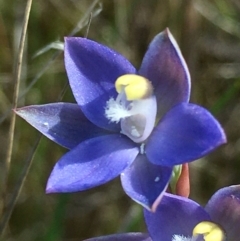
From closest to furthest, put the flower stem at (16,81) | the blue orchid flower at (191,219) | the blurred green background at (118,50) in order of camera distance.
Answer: the blue orchid flower at (191,219) → the flower stem at (16,81) → the blurred green background at (118,50)

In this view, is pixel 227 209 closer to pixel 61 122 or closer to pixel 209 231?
pixel 209 231

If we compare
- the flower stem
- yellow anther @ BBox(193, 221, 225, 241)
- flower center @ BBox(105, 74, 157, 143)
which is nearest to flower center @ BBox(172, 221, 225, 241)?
yellow anther @ BBox(193, 221, 225, 241)

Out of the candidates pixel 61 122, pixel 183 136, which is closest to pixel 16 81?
pixel 61 122

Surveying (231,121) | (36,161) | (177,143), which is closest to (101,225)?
(36,161)

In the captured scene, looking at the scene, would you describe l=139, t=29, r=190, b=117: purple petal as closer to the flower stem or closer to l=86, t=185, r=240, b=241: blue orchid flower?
l=86, t=185, r=240, b=241: blue orchid flower

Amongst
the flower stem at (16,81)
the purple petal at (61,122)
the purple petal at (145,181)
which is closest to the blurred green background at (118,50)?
the flower stem at (16,81)

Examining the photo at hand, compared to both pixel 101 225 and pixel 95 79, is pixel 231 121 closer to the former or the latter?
pixel 101 225

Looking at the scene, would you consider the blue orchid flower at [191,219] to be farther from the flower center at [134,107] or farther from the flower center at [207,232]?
the flower center at [134,107]
